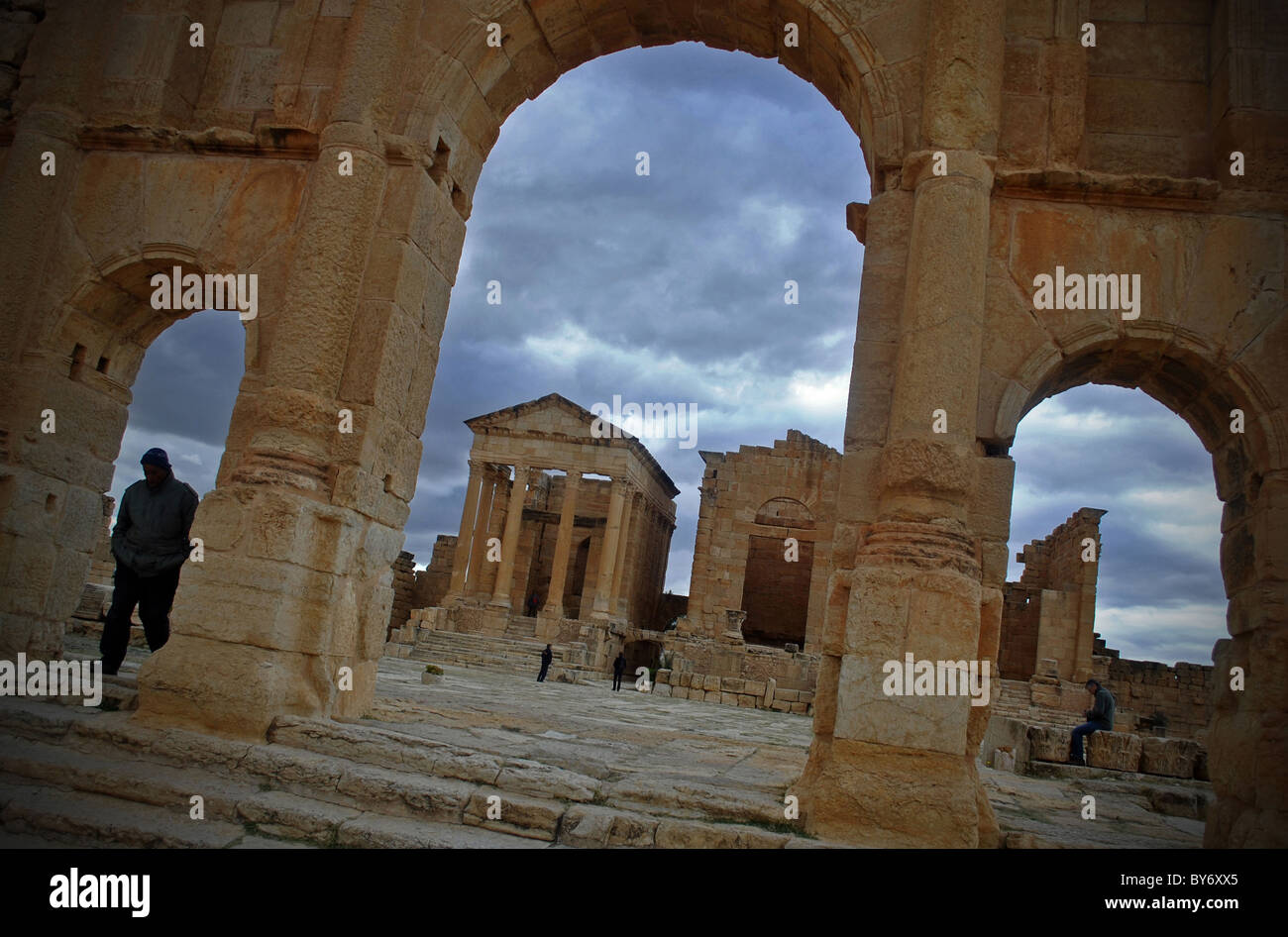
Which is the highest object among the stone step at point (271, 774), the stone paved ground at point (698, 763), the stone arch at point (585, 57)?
the stone arch at point (585, 57)

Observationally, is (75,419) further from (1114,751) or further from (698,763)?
(1114,751)

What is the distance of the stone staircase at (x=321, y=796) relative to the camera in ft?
13.8

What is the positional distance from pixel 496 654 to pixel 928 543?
73.6 feet

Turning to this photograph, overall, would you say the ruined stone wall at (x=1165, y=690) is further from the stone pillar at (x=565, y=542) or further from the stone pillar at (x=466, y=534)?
the stone pillar at (x=466, y=534)

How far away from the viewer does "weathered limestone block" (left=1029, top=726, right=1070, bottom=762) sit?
29.6 feet

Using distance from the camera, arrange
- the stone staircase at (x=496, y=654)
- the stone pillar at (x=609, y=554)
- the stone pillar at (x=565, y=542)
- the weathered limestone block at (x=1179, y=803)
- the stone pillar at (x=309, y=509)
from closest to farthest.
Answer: the stone pillar at (x=309, y=509) → the weathered limestone block at (x=1179, y=803) → the stone staircase at (x=496, y=654) → the stone pillar at (x=565, y=542) → the stone pillar at (x=609, y=554)

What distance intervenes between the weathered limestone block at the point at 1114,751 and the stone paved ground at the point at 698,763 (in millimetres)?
361

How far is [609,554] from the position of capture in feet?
108

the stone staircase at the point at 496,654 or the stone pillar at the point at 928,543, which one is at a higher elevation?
the stone pillar at the point at 928,543

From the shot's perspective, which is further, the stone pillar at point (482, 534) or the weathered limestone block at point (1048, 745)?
the stone pillar at point (482, 534)

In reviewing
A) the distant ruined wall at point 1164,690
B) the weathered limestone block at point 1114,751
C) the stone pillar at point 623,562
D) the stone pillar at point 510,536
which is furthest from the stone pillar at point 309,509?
the stone pillar at point 623,562

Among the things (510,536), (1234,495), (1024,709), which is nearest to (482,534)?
(510,536)
